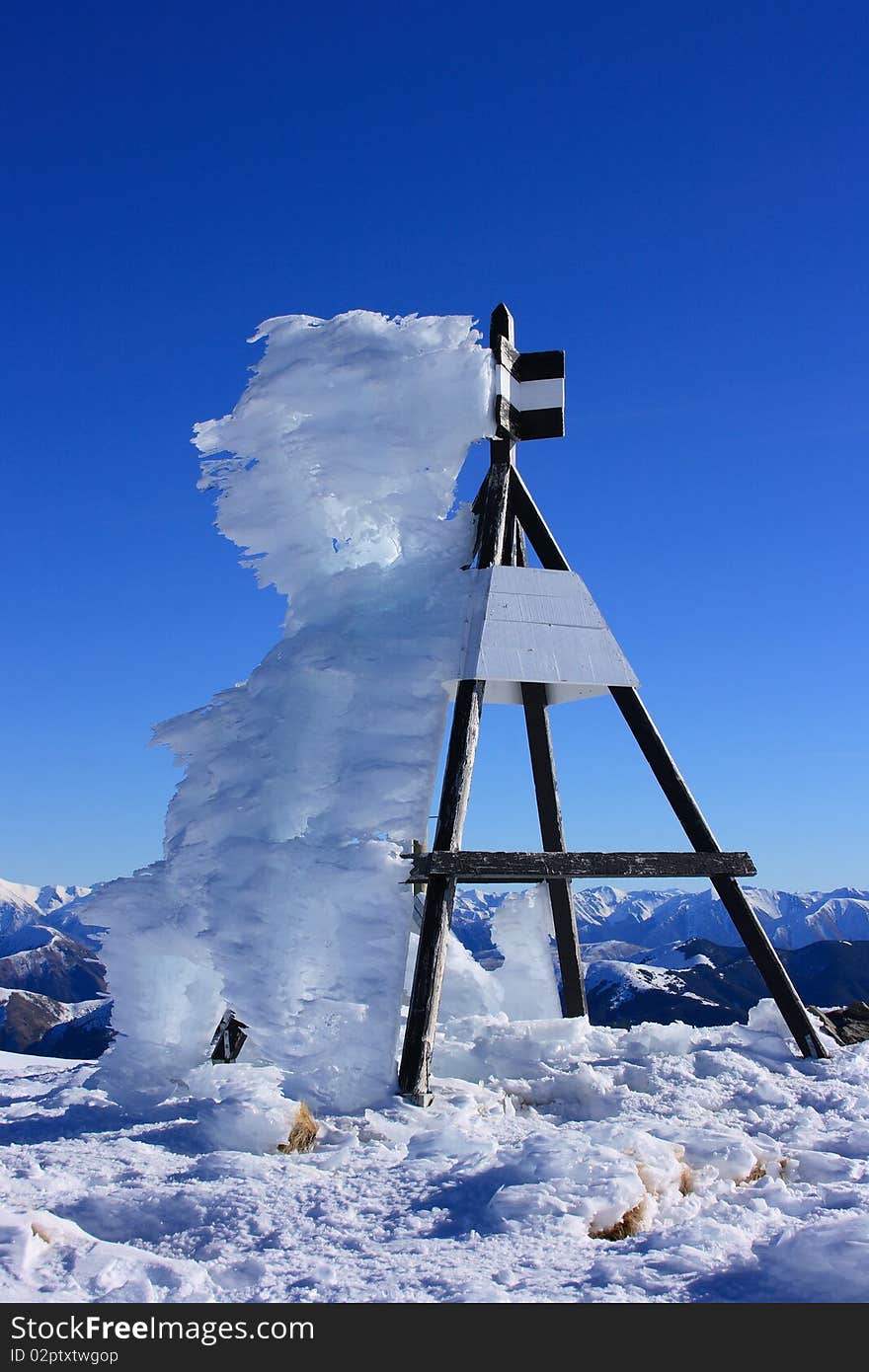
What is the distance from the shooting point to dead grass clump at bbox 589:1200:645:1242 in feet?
17.7

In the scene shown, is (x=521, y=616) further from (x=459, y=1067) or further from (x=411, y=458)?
(x=459, y=1067)

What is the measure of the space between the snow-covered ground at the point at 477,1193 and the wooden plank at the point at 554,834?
10.6ft

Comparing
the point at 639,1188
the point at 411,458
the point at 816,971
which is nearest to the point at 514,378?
the point at 411,458

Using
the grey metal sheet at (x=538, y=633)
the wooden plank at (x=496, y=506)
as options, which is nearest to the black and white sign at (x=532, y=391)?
the wooden plank at (x=496, y=506)

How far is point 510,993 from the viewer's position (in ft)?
41.5

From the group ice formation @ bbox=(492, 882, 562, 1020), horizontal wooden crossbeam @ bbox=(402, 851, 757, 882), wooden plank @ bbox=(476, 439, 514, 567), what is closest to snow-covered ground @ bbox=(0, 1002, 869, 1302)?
horizontal wooden crossbeam @ bbox=(402, 851, 757, 882)

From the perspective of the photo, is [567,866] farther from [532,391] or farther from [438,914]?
[532,391]

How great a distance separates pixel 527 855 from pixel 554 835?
10.2ft

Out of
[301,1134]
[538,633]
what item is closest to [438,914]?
[301,1134]

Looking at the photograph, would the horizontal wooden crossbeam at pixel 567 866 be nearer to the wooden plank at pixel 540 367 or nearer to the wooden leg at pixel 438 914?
the wooden leg at pixel 438 914

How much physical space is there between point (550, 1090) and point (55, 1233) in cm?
463

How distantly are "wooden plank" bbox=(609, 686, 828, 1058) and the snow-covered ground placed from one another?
2.00 feet

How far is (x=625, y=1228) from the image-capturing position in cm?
547

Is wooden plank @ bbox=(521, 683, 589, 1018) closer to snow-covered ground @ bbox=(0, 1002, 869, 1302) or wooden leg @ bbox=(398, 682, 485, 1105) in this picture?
wooden leg @ bbox=(398, 682, 485, 1105)
